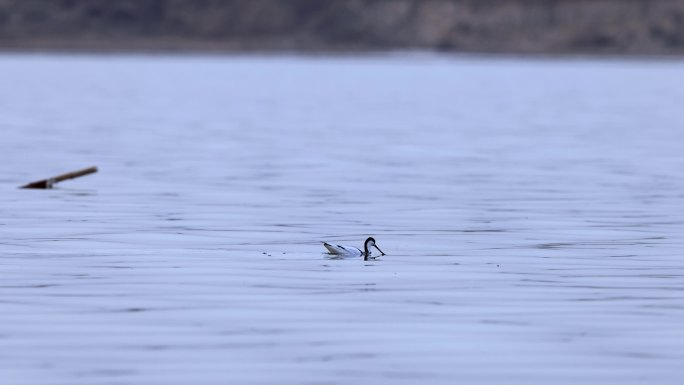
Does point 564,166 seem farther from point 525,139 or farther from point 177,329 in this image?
point 177,329

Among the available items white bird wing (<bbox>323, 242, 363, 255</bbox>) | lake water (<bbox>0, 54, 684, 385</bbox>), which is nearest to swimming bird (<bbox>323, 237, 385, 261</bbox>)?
white bird wing (<bbox>323, 242, 363, 255</bbox>)

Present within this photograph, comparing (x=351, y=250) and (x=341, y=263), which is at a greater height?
(x=351, y=250)

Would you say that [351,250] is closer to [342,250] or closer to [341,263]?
[342,250]

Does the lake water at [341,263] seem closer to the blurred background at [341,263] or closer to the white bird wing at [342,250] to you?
the blurred background at [341,263]

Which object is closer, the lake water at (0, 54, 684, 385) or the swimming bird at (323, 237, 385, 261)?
the lake water at (0, 54, 684, 385)

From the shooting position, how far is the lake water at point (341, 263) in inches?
434

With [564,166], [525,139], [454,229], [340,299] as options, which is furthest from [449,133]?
[340,299]

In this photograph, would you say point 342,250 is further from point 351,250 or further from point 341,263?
point 341,263

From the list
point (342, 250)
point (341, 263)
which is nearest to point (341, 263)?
point (341, 263)

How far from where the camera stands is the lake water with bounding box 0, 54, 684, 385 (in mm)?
11023

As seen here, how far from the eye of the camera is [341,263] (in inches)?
619

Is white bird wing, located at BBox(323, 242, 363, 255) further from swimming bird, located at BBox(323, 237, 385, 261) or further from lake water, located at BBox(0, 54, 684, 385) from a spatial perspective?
lake water, located at BBox(0, 54, 684, 385)

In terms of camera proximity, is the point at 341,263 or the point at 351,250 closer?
the point at 341,263

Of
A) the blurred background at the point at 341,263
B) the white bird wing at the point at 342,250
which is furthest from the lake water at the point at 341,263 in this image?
the white bird wing at the point at 342,250
